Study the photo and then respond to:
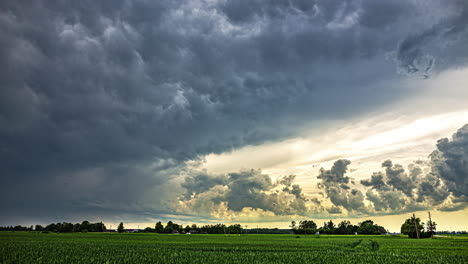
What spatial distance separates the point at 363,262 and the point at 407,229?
128 m

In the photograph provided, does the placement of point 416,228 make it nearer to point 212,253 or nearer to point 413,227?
point 413,227

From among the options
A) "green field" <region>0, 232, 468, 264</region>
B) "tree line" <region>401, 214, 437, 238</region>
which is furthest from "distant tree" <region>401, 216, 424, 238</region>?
"green field" <region>0, 232, 468, 264</region>

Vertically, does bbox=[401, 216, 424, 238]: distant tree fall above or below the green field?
below

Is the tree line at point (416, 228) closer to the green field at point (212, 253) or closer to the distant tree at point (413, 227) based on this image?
the distant tree at point (413, 227)

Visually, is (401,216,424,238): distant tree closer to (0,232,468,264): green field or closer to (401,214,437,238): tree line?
(401,214,437,238): tree line

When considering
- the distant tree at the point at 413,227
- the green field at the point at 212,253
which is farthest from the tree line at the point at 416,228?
the green field at the point at 212,253

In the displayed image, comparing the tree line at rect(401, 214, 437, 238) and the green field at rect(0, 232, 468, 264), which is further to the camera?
the tree line at rect(401, 214, 437, 238)

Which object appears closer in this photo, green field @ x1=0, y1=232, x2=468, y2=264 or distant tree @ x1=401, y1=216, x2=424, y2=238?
green field @ x1=0, y1=232, x2=468, y2=264

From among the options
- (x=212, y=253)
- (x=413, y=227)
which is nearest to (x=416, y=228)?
(x=413, y=227)

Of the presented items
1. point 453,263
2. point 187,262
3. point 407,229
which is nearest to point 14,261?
point 187,262

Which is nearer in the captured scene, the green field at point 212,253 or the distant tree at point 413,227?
the green field at point 212,253

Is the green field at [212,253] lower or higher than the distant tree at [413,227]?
higher

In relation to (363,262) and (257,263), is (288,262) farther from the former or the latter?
(363,262)

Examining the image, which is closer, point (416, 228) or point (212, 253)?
point (212, 253)
